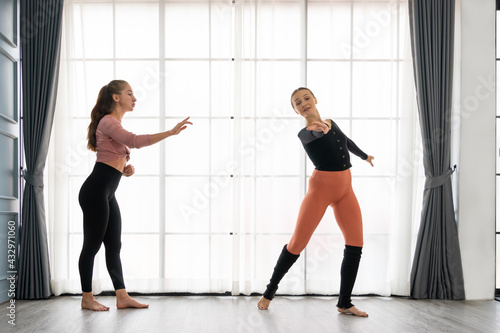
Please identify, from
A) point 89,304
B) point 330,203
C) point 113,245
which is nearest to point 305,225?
Result: point 330,203

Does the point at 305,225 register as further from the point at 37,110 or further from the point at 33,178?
the point at 37,110

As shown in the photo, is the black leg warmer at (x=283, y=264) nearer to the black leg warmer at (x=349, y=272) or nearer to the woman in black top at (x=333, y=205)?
the woman in black top at (x=333, y=205)

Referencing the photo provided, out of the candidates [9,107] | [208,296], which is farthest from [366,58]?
[9,107]

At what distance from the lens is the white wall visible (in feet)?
12.1

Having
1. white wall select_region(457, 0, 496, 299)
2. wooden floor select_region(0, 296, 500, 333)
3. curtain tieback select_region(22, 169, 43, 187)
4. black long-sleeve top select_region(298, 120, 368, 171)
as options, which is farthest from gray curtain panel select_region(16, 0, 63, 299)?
white wall select_region(457, 0, 496, 299)

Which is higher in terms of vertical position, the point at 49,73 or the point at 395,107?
the point at 49,73

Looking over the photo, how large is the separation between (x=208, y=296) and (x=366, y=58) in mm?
2159

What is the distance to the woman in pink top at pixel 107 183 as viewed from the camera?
295 cm

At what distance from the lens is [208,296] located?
11.8ft

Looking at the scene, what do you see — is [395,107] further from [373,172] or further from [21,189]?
[21,189]

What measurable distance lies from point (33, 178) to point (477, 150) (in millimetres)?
3326

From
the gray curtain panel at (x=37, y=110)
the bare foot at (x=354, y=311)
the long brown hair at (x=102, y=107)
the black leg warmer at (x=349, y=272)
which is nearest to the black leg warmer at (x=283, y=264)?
the black leg warmer at (x=349, y=272)

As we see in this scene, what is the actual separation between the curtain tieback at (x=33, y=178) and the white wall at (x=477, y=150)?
3138 mm

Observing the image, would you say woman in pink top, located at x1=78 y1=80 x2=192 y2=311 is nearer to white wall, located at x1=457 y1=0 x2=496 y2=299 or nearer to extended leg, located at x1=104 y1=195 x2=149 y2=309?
extended leg, located at x1=104 y1=195 x2=149 y2=309
